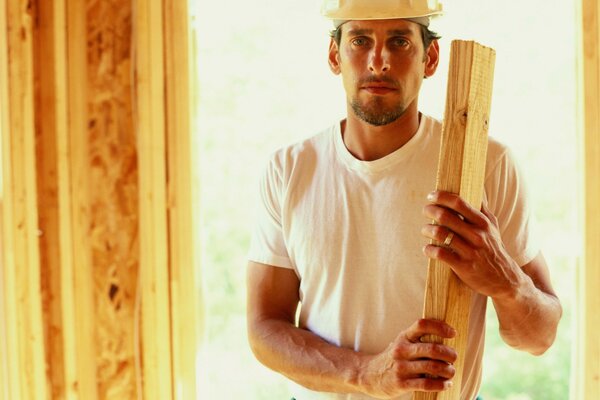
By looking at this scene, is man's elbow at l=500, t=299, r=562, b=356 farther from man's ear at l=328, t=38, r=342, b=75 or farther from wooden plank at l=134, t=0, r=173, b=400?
wooden plank at l=134, t=0, r=173, b=400

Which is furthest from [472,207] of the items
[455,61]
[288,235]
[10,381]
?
[10,381]

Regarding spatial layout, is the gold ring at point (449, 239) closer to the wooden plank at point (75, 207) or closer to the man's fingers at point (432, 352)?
the man's fingers at point (432, 352)

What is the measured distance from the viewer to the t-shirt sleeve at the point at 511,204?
5.21ft

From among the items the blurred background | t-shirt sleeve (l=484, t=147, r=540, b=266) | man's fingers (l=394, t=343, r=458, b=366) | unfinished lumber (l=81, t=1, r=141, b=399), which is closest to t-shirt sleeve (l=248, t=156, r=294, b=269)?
t-shirt sleeve (l=484, t=147, r=540, b=266)

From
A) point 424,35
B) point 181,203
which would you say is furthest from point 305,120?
point 424,35

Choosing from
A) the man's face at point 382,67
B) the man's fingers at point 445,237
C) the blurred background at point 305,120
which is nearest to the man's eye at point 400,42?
→ the man's face at point 382,67

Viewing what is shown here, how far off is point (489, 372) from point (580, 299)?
1.74 ft

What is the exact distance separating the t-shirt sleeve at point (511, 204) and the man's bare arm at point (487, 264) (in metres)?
0.13

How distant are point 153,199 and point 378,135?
65.6 inches

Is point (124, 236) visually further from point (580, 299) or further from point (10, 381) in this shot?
point (580, 299)

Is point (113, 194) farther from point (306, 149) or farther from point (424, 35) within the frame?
point (424, 35)

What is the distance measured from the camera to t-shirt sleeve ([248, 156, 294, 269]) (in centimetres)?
181

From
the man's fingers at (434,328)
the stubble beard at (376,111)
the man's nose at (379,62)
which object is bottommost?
the man's fingers at (434,328)

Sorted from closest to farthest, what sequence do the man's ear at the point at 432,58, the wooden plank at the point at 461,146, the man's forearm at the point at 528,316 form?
1. the wooden plank at the point at 461,146
2. the man's forearm at the point at 528,316
3. the man's ear at the point at 432,58
